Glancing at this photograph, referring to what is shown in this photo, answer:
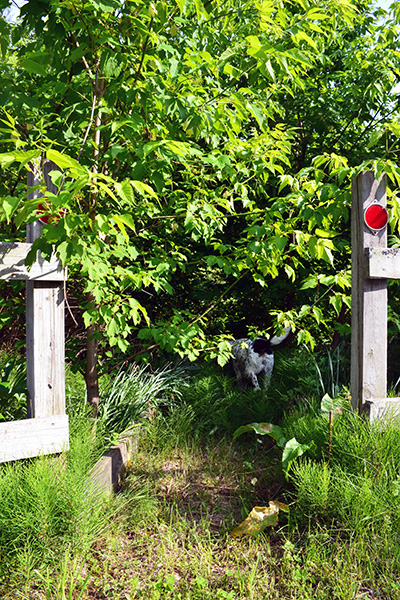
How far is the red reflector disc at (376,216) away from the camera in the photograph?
271cm

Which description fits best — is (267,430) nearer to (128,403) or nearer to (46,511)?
(128,403)

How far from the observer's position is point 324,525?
2.36 meters

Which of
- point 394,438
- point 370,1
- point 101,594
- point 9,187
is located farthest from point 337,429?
point 370,1

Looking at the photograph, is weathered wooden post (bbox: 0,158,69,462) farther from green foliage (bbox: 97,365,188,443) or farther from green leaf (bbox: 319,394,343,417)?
green leaf (bbox: 319,394,343,417)

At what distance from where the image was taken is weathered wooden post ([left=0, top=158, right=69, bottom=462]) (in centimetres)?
248

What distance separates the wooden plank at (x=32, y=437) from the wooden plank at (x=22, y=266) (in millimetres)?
801

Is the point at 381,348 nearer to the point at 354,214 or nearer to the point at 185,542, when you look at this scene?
the point at 354,214

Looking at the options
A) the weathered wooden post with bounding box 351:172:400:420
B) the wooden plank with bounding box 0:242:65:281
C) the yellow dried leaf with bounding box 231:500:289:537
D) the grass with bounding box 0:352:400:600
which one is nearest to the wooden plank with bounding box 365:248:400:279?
the weathered wooden post with bounding box 351:172:400:420

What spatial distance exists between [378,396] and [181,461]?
59.9 inches

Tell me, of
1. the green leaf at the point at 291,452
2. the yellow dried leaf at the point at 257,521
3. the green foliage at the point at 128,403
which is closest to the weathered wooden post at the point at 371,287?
the green leaf at the point at 291,452

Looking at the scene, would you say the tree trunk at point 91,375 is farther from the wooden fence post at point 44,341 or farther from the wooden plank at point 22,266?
the wooden plank at point 22,266

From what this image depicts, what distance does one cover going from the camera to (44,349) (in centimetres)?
263

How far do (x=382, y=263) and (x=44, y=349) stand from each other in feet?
6.74

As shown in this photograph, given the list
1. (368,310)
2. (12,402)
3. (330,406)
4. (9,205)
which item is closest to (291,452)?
(330,406)
